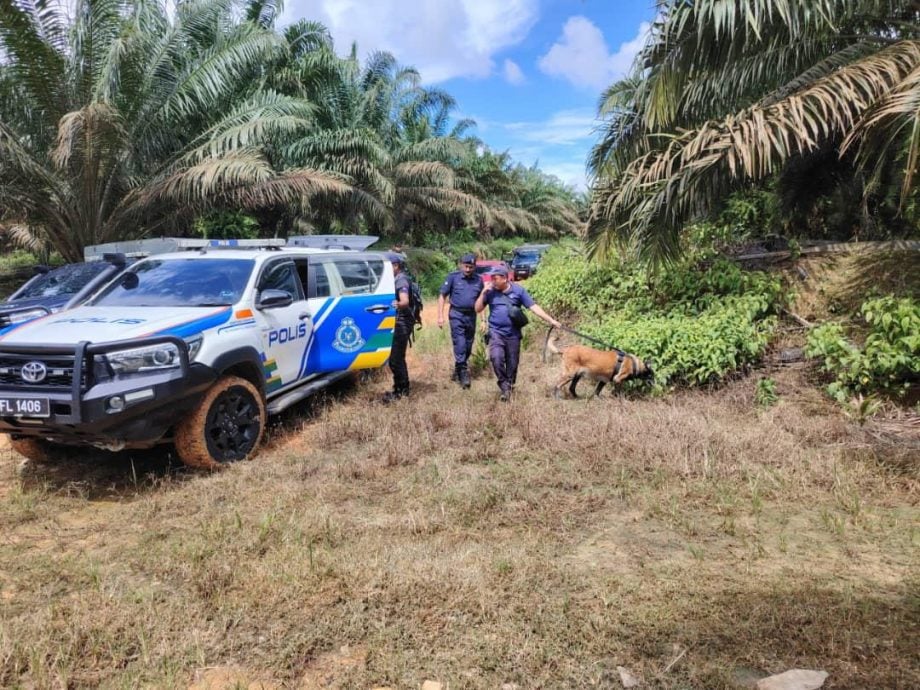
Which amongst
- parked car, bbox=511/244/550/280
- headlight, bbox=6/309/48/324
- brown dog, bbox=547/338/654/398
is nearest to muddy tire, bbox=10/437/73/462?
headlight, bbox=6/309/48/324

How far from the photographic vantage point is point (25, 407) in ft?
13.2

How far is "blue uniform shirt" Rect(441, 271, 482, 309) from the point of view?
7.47m

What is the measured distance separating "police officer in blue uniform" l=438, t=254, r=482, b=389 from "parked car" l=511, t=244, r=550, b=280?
1298 centimetres

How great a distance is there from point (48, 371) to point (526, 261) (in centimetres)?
1919

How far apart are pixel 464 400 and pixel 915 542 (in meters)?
4.17

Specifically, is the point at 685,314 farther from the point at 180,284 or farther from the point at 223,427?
the point at 180,284

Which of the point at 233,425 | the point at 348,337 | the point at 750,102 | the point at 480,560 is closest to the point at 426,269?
the point at 750,102

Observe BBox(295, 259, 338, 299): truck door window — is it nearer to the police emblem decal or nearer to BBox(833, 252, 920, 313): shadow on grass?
the police emblem decal

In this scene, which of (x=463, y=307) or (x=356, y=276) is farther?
(x=463, y=307)

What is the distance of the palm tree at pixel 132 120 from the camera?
9.31 m

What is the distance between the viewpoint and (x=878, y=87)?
531 cm

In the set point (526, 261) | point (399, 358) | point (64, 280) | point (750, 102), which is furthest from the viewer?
point (526, 261)

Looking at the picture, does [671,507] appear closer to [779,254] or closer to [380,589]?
[380,589]

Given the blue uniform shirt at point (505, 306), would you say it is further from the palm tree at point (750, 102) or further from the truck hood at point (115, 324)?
the truck hood at point (115, 324)
